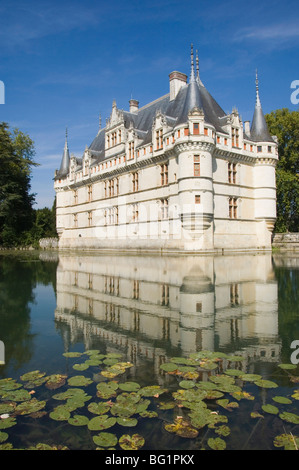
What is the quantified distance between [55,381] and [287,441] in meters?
2.40

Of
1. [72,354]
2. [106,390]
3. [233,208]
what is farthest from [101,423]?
[233,208]

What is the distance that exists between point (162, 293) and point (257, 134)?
26270 mm

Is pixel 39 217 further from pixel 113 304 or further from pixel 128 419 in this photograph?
pixel 128 419

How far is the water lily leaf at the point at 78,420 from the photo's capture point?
3.00 m

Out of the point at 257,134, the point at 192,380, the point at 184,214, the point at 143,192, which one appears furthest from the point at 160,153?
the point at 192,380

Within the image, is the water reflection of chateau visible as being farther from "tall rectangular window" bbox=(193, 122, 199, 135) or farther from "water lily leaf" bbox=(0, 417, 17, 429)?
"tall rectangular window" bbox=(193, 122, 199, 135)

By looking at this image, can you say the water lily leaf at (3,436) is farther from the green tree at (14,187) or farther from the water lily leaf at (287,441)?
the green tree at (14,187)

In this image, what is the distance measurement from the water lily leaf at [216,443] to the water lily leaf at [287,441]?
0.39m

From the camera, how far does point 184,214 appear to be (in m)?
25.9

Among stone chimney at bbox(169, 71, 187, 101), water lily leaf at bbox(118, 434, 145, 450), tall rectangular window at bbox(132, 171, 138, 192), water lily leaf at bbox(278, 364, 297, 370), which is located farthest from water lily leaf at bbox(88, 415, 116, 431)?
stone chimney at bbox(169, 71, 187, 101)

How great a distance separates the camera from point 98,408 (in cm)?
324

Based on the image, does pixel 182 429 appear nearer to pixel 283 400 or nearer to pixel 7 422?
pixel 283 400
